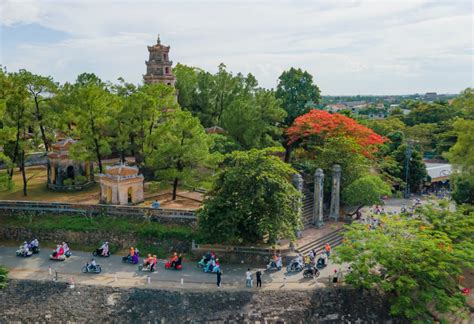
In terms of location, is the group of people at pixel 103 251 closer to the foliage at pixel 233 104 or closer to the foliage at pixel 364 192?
the foliage at pixel 233 104

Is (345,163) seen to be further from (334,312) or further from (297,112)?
(334,312)

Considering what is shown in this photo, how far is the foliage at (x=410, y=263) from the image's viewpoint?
17891 mm

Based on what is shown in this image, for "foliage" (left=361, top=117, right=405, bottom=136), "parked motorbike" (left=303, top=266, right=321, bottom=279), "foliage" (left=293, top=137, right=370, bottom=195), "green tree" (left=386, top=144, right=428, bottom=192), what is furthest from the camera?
"foliage" (left=361, top=117, right=405, bottom=136)

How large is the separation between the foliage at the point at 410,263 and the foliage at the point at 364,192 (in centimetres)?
636

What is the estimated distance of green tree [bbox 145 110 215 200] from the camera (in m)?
26.0

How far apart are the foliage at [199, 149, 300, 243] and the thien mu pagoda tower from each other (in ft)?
61.3

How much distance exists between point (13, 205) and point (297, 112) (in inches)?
920

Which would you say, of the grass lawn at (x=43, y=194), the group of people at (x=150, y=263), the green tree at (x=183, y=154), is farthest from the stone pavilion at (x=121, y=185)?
the group of people at (x=150, y=263)

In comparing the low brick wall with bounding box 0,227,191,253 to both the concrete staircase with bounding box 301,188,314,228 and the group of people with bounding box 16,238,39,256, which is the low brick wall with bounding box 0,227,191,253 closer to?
the group of people with bounding box 16,238,39,256

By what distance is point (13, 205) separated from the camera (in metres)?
26.0

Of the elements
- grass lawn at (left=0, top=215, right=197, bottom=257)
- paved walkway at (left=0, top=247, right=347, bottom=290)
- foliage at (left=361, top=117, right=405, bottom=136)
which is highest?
foliage at (left=361, top=117, right=405, bottom=136)

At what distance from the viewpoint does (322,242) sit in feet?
82.3

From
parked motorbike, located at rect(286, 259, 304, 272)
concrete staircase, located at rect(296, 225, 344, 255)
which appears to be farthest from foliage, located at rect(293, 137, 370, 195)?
parked motorbike, located at rect(286, 259, 304, 272)

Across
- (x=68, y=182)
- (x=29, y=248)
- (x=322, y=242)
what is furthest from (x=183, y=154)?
(x=29, y=248)
